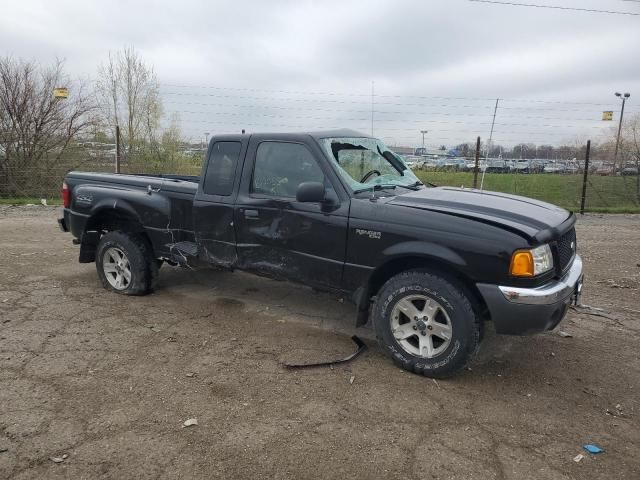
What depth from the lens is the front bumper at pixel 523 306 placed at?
339 centimetres

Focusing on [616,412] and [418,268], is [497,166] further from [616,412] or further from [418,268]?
[616,412]

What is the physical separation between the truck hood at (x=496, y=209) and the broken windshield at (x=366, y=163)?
32 cm

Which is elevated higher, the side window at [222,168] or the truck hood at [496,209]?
the side window at [222,168]

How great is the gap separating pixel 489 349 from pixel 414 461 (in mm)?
1842

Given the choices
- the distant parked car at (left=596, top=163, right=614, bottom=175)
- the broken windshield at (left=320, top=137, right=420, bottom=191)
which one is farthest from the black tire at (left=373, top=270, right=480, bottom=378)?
the distant parked car at (left=596, top=163, right=614, bottom=175)

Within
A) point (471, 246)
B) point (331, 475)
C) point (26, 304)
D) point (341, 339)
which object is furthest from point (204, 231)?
point (331, 475)

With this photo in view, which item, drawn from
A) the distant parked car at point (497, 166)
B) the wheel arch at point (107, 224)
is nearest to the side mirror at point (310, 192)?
the wheel arch at point (107, 224)

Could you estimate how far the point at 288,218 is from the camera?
4.37 meters

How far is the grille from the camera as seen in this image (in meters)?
3.81

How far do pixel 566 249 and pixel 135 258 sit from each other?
417 centimetres

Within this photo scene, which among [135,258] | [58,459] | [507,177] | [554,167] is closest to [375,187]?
[135,258]

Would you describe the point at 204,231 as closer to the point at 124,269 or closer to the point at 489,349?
the point at 124,269

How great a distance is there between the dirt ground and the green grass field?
889cm

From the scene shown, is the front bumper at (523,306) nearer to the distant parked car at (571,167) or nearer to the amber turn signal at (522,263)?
the amber turn signal at (522,263)
